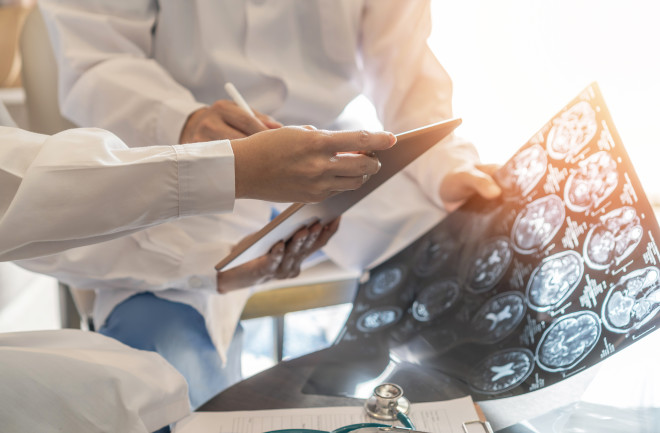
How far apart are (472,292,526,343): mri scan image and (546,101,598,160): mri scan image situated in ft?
0.70

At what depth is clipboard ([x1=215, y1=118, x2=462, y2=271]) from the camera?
27.5 inches

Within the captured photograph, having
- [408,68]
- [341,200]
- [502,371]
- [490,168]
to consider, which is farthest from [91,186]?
[408,68]

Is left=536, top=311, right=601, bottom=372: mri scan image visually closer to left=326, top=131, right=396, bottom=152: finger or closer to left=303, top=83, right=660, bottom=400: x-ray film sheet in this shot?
left=303, top=83, right=660, bottom=400: x-ray film sheet

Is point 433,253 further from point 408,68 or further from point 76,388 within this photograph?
point 76,388

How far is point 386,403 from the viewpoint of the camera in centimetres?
72

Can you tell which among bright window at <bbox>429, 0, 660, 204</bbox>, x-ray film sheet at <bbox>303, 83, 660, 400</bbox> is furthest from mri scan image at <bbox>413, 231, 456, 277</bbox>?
bright window at <bbox>429, 0, 660, 204</bbox>

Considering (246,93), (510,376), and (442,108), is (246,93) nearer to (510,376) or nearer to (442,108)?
(442,108)

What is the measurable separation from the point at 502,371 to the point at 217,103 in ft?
1.88

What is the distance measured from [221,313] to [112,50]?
528mm

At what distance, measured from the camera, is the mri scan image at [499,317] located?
84 centimetres

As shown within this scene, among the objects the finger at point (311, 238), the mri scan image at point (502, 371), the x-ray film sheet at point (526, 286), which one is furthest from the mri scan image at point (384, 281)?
the mri scan image at point (502, 371)

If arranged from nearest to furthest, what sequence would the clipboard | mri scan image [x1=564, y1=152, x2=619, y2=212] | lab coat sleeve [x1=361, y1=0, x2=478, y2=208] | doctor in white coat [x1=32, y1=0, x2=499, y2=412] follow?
the clipboard < mri scan image [x1=564, y1=152, x2=619, y2=212] < doctor in white coat [x1=32, y1=0, x2=499, y2=412] < lab coat sleeve [x1=361, y1=0, x2=478, y2=208]

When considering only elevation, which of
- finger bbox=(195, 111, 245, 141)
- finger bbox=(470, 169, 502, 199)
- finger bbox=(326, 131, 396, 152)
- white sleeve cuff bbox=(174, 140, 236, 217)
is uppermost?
finger bbox=(326, 131, 396, 152)

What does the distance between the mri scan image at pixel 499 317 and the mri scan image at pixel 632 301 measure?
134 mm
